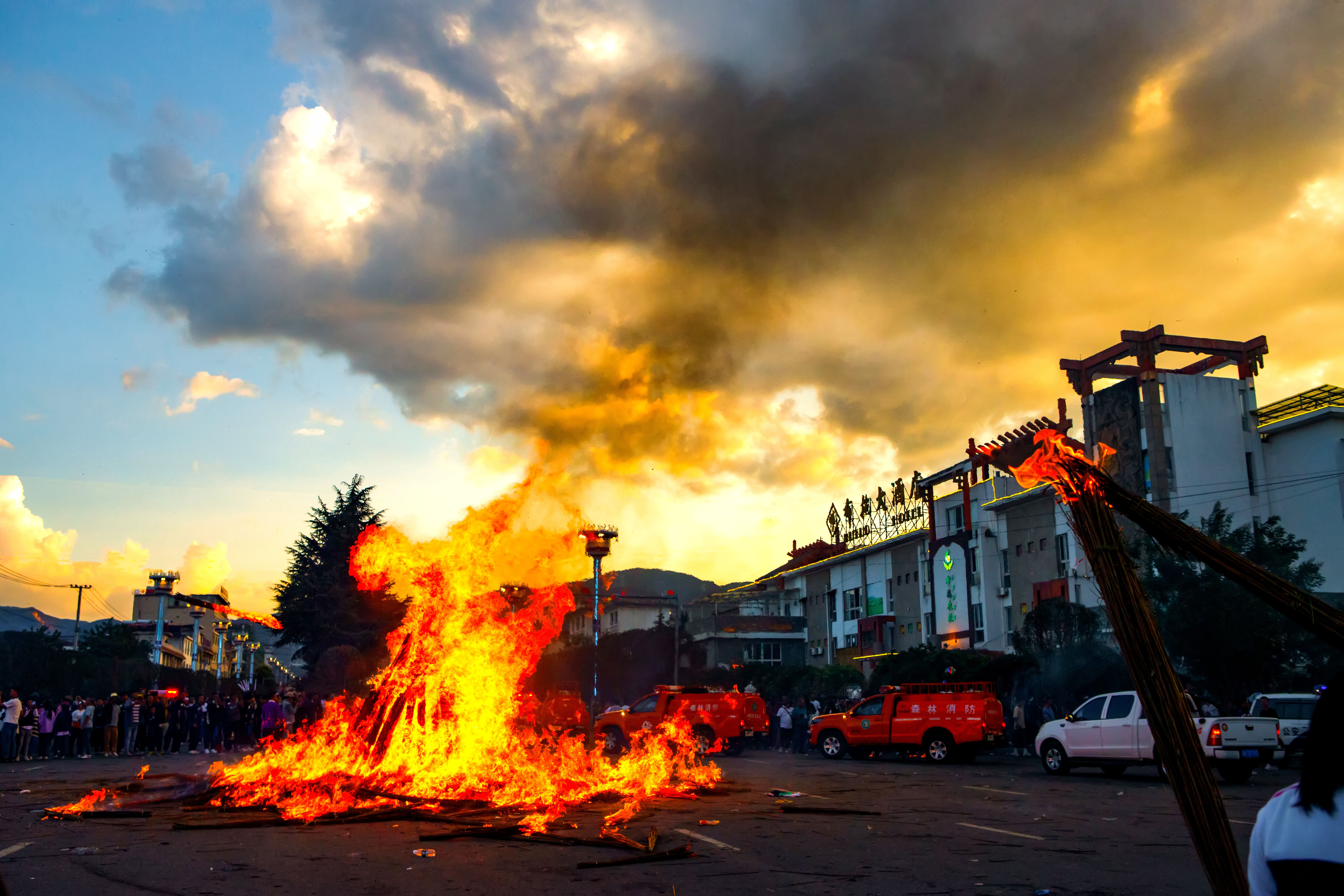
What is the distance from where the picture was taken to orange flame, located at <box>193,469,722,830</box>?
47.2 feet

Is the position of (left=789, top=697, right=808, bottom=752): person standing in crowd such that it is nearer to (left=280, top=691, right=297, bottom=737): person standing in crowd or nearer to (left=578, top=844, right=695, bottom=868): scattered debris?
(left=280, top=691, right=297, bottom=737): person standing in crowd

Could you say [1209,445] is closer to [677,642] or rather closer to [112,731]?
[677,642]

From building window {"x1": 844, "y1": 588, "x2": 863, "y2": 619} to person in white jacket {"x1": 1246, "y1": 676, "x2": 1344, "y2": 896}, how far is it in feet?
224

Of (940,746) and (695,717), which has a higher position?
(695,717)

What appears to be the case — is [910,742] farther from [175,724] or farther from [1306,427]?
[1306,427]

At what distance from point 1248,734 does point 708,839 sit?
12711 mm

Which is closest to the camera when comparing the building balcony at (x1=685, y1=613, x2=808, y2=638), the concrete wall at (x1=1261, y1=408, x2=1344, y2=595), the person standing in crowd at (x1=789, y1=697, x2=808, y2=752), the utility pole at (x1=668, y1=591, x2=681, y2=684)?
the person standing in crowd at (x1=789, y1=697, x2=808, y2=752)

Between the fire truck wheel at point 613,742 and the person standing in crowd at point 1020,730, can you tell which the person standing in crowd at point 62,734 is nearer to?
the fire truck wheel at point 613,742

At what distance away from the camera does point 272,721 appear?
27812 mm

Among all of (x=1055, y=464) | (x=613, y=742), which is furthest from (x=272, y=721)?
(x=1055, y=464)

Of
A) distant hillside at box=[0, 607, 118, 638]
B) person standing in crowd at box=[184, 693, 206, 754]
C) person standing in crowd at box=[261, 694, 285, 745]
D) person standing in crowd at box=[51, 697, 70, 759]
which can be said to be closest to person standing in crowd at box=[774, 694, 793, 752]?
person standing in crowd at box=[261, 694, 285, 745]

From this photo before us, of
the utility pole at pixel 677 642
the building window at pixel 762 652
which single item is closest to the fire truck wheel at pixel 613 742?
the utility pole at pixel 677 642

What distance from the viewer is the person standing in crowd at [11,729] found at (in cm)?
2448

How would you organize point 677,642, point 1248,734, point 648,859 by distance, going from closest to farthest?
point 648,859
point 1248,734
point 677,642
